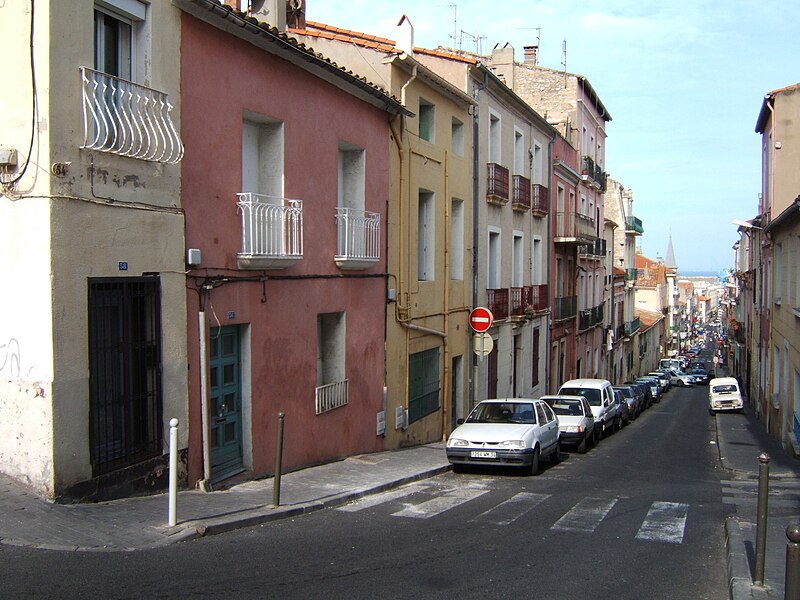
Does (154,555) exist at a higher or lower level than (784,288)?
lower

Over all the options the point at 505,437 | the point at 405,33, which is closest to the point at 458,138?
the point at 405,33

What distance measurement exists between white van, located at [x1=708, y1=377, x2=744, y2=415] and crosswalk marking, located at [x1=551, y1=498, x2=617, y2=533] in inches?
1120

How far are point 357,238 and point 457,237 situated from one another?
6.41 meters

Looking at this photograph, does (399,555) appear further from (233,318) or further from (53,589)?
(233,318)

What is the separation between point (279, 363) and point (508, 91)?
1335 centimetres

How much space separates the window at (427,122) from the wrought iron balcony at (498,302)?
543 centimetres

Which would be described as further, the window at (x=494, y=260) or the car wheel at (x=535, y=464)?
the window at (x=494, y=260)

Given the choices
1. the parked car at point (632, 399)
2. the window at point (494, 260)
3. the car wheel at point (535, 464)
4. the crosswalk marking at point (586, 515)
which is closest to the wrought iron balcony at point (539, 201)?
the window at point (494, 260)

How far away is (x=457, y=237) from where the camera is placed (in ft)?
64.1

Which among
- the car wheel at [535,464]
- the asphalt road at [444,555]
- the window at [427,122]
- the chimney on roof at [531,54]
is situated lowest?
the car wheel at [535,464]

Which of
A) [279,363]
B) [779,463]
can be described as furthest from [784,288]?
[279,363]

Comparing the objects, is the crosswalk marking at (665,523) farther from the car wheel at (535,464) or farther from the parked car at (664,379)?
the parked car at (664,379)

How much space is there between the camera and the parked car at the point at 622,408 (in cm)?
2572

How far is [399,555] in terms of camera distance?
7160mm
